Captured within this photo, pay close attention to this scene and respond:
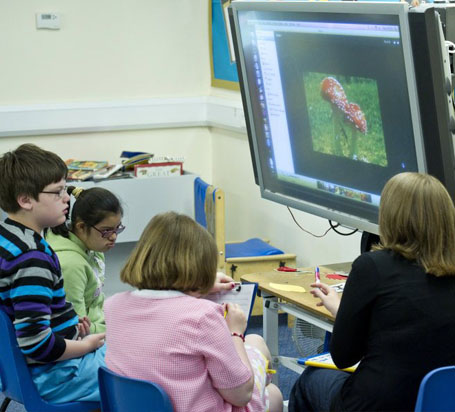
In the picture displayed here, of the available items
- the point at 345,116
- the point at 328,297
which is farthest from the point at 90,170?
the point at 328,297

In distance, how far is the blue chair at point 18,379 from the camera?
2410mm

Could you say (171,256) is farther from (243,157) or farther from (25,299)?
(243,157)

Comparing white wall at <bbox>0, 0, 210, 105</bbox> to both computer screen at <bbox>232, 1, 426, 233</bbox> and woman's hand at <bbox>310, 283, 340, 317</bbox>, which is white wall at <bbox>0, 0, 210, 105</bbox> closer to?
computer screen at <bbox>232, 1, 426, 233</bbox>

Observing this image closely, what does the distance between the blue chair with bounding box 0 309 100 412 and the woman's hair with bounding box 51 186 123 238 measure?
1.67 ft

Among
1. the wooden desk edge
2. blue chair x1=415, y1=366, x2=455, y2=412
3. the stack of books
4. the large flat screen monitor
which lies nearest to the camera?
blue chair x1=415, y1=366, x2=455, y2=412

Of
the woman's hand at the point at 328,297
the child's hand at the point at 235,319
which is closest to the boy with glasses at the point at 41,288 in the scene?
the child's hand at the point at 235,319

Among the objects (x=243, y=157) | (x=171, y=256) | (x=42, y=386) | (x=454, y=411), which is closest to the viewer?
(x=454, y=411)

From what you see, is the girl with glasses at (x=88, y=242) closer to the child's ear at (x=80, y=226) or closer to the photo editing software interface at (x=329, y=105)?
the child's ear at (x=80, y=226)

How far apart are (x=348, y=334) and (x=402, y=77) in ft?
2.64

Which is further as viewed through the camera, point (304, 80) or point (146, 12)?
point (146, 12)

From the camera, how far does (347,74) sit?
265 cm

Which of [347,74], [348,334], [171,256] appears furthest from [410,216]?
[347,74]

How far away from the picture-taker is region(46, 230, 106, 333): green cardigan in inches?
107

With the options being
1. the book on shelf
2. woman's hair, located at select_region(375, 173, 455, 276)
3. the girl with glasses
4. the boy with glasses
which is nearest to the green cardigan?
the girl with glasses
